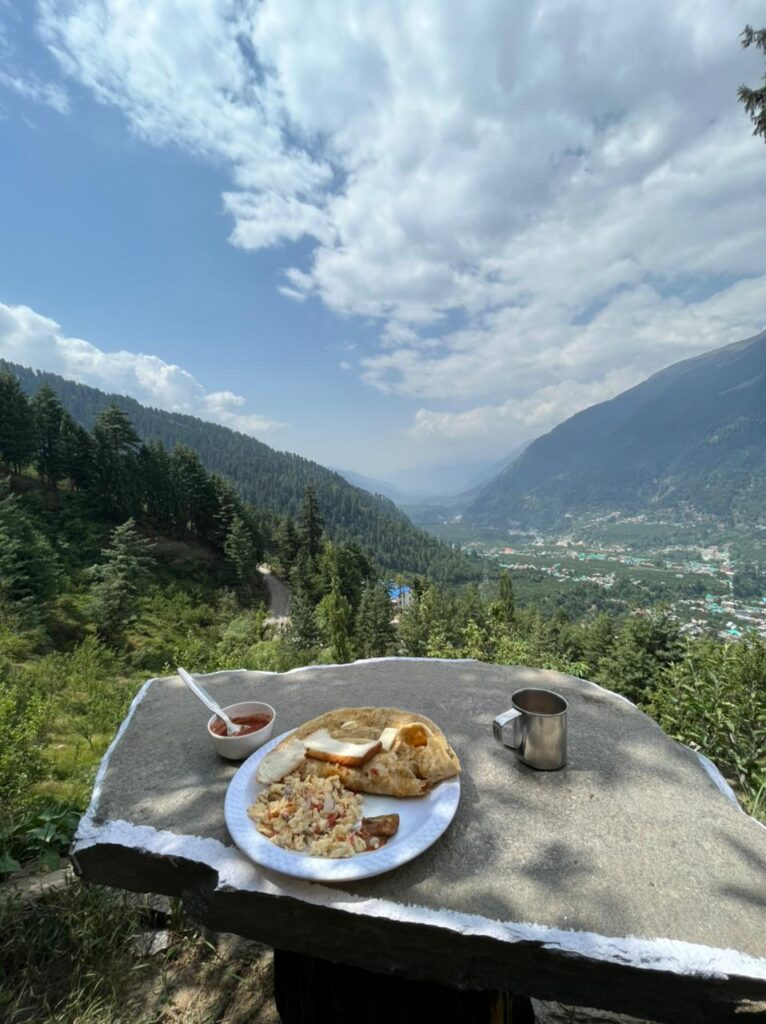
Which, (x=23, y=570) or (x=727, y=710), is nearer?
(x=727, y=710)

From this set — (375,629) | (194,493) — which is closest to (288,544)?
(194,493)

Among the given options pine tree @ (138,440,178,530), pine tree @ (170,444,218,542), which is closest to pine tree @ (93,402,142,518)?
pine tree @ (138,440,178,530)

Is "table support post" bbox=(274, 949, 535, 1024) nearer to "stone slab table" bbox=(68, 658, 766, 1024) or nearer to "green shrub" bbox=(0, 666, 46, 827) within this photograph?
"stone slab table" bbox=(68, 658, 766, 1024)

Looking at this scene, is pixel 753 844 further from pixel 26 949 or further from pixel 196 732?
pixel 26 949

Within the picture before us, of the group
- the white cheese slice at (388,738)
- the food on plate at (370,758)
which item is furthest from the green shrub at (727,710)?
the white cheese slice at (388,738)

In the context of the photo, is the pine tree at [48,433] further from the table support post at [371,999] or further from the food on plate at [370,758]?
the table support post at [371,999]

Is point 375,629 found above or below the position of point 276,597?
below

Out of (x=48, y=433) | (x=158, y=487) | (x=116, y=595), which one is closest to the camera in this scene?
(x=116, y=595)

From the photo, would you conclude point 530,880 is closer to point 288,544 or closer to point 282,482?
point 288,544
